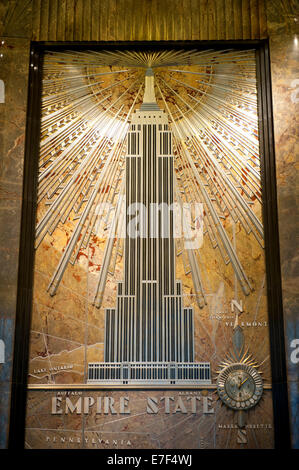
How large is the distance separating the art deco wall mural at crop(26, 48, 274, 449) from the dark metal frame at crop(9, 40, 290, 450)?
2.8 inches

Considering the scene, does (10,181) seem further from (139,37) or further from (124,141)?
(139,37)

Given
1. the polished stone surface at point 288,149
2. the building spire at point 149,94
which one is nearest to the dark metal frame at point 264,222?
the polished stone surface at point 288,149

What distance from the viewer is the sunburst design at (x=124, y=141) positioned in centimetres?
591

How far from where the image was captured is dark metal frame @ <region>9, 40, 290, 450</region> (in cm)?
542

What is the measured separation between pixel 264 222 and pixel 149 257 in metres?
1.11

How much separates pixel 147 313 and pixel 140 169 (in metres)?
1.38

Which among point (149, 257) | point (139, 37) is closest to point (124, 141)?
point (139, 37)

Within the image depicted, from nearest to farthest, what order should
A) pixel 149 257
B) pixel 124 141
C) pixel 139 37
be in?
pixel 149 257, pixel 124 141, pixel 139 37

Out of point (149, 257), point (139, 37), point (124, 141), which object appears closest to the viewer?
point (149, 257)

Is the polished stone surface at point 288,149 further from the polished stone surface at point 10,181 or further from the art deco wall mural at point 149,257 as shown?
the polished stone surface at point 10,181

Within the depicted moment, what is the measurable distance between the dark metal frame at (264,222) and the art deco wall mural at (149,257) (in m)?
0.07

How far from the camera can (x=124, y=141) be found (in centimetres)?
617

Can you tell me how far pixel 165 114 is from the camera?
6.24 m
